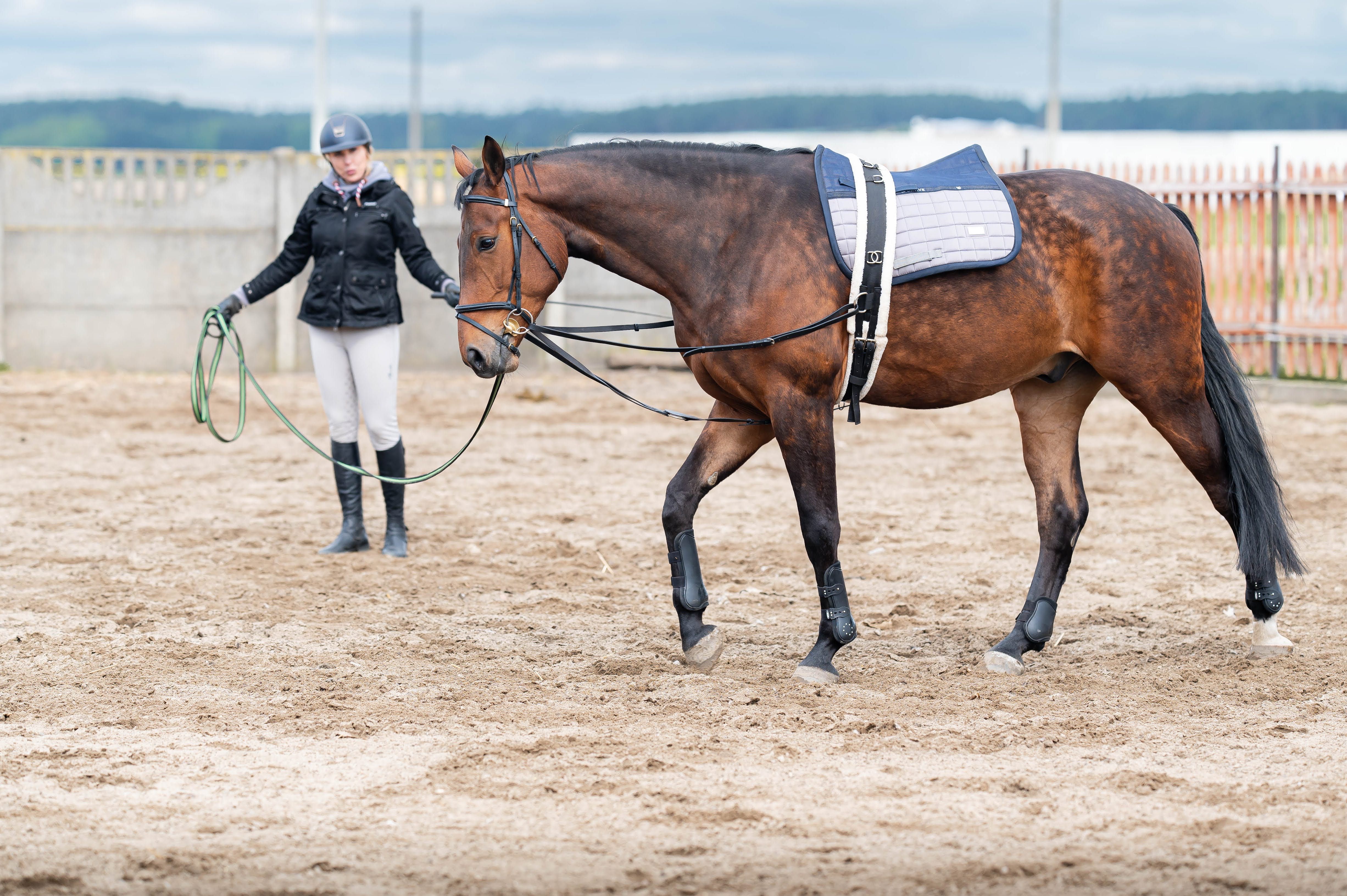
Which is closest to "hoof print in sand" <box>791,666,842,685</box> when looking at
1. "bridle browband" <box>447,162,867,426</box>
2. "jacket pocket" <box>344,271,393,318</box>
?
"bridle browband" <box>447,162,867,426</box>

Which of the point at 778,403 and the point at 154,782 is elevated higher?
the point at 778,403

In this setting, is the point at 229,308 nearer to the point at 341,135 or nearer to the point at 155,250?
the point at 341,135

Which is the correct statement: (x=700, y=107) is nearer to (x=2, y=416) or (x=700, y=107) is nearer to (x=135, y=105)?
(x=135, y=105)

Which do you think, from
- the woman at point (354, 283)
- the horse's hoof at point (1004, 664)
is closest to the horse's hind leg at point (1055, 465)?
the horse's hoof at point (1004, 664)

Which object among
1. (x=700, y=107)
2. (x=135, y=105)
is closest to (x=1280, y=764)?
(x=135, y=105)

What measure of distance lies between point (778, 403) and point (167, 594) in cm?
310

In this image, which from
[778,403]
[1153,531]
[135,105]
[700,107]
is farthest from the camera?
[700,107]

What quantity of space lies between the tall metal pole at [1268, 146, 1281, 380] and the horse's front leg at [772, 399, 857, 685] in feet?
31.3

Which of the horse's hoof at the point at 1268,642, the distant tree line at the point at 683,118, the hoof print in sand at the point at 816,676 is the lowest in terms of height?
the hoof print in sand at the point at 816,676

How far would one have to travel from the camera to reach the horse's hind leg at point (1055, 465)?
17.2ft

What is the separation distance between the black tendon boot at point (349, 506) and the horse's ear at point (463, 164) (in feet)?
8.36

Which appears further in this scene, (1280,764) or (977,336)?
(977,336)

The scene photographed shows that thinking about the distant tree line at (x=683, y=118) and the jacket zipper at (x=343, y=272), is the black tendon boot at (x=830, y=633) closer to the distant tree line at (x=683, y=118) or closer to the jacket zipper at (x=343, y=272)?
the jacket zipper at (x=343, y=272)

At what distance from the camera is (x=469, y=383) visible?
14.1 m
